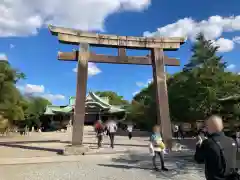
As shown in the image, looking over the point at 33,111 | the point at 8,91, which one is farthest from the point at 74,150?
the point at 33,111

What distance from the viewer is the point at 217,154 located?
140 inches

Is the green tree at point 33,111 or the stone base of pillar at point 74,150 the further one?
the green tree at point 33,111

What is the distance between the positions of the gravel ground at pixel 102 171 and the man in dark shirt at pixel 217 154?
4.63 m

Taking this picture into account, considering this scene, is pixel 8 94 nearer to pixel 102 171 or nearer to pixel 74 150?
pixel 74 150

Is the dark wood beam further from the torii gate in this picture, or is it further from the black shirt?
the black shirt

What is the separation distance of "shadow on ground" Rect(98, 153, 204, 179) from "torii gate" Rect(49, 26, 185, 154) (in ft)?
7.75

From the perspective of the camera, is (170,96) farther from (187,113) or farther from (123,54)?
(123,54)

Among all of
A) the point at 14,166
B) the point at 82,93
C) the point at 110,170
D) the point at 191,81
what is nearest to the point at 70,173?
the point at 110,170

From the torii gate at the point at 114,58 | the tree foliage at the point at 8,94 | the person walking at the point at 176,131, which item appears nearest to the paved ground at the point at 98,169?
the torii gate at the point at 114,58

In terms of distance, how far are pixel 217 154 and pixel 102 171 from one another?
607cm

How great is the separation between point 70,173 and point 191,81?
18.7 m

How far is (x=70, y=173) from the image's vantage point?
8812 mm

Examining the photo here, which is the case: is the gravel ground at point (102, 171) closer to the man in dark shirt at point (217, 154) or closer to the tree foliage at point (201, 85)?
the man in dark shirt at point (217, 154)

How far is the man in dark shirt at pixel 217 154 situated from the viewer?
355 centimetres
